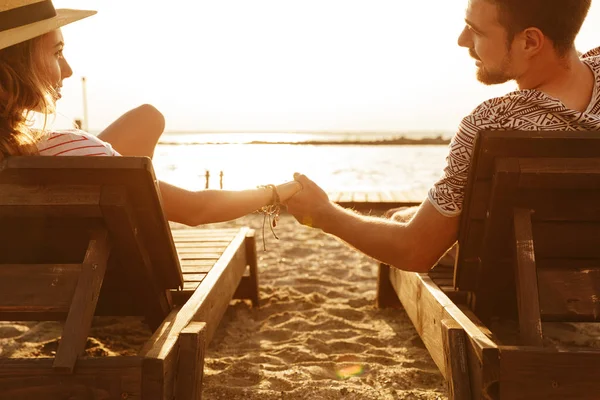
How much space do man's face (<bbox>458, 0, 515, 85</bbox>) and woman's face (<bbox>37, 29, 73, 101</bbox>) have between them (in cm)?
197

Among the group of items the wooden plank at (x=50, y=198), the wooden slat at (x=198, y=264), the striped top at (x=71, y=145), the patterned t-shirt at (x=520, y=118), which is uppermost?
the patterned t-shirt at (x=520, y=118)

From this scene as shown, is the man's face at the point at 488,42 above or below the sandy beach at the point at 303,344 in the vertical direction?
above

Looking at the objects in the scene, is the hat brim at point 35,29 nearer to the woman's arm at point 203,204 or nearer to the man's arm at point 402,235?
the woman's arm at point 203,204

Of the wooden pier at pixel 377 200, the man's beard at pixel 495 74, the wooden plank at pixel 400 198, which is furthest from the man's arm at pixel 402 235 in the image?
the wooden plank at pixel 400 198

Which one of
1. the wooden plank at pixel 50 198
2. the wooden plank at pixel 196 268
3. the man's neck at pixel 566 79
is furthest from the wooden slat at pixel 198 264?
the man's neck at pixel 566 79

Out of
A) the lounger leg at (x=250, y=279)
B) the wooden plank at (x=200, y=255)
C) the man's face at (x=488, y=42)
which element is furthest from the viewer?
the lounger leg at (x=250, y=279)

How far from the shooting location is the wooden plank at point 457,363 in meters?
2.05

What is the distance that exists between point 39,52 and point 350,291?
3472 mm

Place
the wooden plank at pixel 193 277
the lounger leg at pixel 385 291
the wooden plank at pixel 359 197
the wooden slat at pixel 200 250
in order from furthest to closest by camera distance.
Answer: the wooden plank at pixel 359 197 < the lounger leg at pixel 385 291 < the wooden slat at pixel 200 250 < the wooden plank at pixel 193 277

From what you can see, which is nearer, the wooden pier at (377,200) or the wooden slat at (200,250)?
the wooden slat at (200,250)

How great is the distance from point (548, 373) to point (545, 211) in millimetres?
715

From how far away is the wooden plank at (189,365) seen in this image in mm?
2086

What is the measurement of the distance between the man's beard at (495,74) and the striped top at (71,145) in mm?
1854

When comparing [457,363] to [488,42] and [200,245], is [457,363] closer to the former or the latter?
[488,42]
